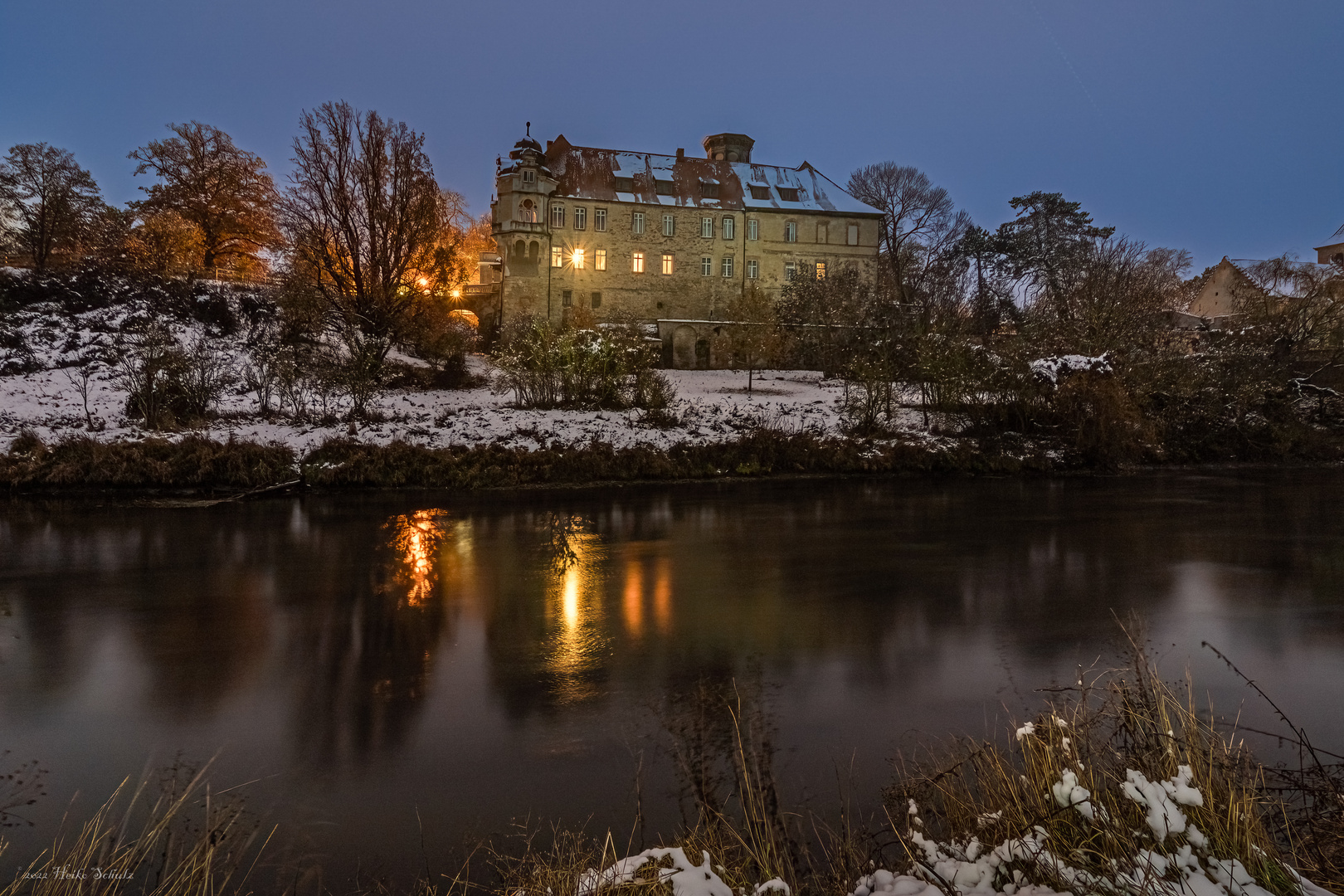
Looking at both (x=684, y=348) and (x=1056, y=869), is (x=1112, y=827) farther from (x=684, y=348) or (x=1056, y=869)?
(x=684, y=348)

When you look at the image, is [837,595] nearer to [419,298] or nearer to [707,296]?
[419,298]

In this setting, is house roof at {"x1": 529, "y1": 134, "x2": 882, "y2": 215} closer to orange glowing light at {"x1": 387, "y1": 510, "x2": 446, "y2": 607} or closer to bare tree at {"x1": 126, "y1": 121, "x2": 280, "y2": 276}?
bare tree at {"x1": 126, "y1": 121, "x2": 280, "y2": 276}

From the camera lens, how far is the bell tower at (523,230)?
44.5 metres

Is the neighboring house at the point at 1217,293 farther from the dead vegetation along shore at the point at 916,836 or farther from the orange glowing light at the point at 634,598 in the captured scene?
the dead vegetation along shore at the point at 916,836

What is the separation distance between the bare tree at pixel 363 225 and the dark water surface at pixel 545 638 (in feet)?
46.9

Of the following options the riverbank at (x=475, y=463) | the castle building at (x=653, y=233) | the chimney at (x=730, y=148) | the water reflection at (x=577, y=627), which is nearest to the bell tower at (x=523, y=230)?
the castle building at (x=653, y=233)

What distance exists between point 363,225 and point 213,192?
45.3 ft

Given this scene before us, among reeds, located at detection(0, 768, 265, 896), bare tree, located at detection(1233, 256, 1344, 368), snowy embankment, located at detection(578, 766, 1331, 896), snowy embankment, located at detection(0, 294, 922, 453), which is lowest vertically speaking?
reeds, located at detection(0, 768, 265, 896)

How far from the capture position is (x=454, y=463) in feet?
57.0

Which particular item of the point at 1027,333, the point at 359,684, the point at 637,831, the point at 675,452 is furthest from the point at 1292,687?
the point at 1027,333

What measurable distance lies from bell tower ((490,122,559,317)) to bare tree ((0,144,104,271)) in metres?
19.6

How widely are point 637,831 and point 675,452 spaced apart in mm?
15223

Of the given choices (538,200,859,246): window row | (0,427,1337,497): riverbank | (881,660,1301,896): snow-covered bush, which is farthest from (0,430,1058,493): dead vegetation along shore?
(538,200,859,246): window row

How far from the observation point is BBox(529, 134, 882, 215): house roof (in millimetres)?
47531
